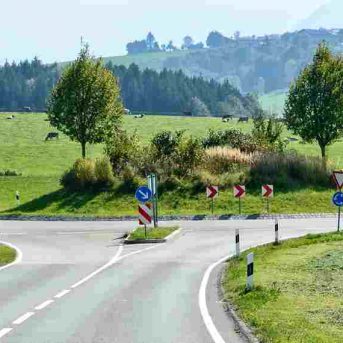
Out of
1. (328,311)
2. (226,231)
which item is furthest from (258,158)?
(328,311)

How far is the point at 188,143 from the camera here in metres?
51.1

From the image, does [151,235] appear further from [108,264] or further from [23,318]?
[23,318]

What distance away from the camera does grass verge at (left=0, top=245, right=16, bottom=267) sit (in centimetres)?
2601

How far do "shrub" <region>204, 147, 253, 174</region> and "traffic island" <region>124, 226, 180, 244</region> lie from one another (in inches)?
581

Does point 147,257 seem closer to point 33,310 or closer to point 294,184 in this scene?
point 33,310

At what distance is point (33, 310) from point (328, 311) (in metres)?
6.01

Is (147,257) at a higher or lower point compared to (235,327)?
lower

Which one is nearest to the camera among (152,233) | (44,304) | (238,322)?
(238,322)

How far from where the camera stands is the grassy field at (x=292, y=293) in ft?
39.8

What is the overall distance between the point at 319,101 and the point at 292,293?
41.9 meters

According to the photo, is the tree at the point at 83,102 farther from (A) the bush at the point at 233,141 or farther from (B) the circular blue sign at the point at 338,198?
(B) the circular blue sign at the point at 338,198

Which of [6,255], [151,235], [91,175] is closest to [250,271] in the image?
[6,255]

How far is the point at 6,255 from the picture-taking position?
90.7ft

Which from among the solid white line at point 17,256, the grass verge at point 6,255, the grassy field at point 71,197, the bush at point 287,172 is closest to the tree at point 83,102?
the grassy field at point 71,197
